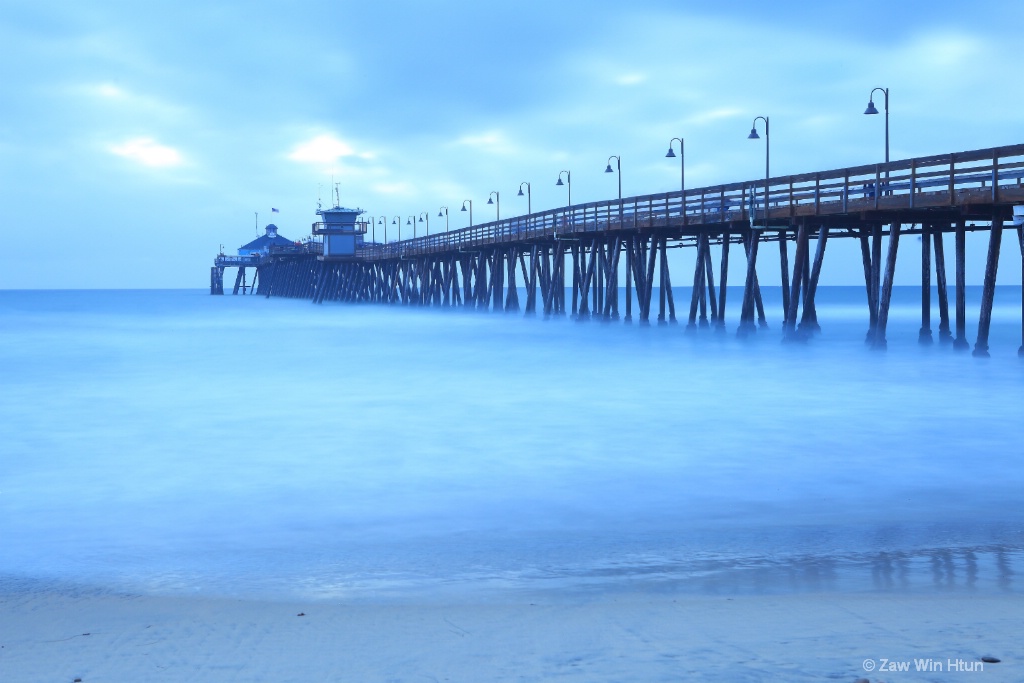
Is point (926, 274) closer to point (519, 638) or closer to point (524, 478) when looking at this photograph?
point (524, 478)

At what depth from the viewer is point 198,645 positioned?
4.77 meters

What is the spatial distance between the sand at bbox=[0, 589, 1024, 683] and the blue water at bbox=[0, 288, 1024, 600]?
0.47 metres

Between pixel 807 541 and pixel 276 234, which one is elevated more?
pixel 276 234

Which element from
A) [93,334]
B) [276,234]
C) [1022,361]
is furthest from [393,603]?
[276,234]

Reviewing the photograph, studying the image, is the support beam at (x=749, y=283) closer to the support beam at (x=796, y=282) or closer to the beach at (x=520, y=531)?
the support beam at (x=796, y=282)

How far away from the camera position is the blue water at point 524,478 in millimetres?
6375

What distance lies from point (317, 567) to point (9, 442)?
8052mm

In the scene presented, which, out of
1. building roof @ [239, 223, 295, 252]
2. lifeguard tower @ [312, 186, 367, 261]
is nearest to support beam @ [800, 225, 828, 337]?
lifeguard tower @ [312, 186, 367, 261]

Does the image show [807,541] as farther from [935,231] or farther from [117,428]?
[935,231]

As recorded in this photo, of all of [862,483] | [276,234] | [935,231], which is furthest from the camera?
[276,234]

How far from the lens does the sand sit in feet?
14.0

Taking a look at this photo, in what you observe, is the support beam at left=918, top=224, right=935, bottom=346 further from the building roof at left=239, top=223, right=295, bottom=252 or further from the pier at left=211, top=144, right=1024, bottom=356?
the building roof at left=239, top=223, right=295, bottom=252

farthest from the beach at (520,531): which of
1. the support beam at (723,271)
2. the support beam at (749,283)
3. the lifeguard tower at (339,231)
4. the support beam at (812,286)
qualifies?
the lifeguard tower at (339,231)

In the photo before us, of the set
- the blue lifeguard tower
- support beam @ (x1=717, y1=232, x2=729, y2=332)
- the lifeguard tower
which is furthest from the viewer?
the blue lifeguard tower
